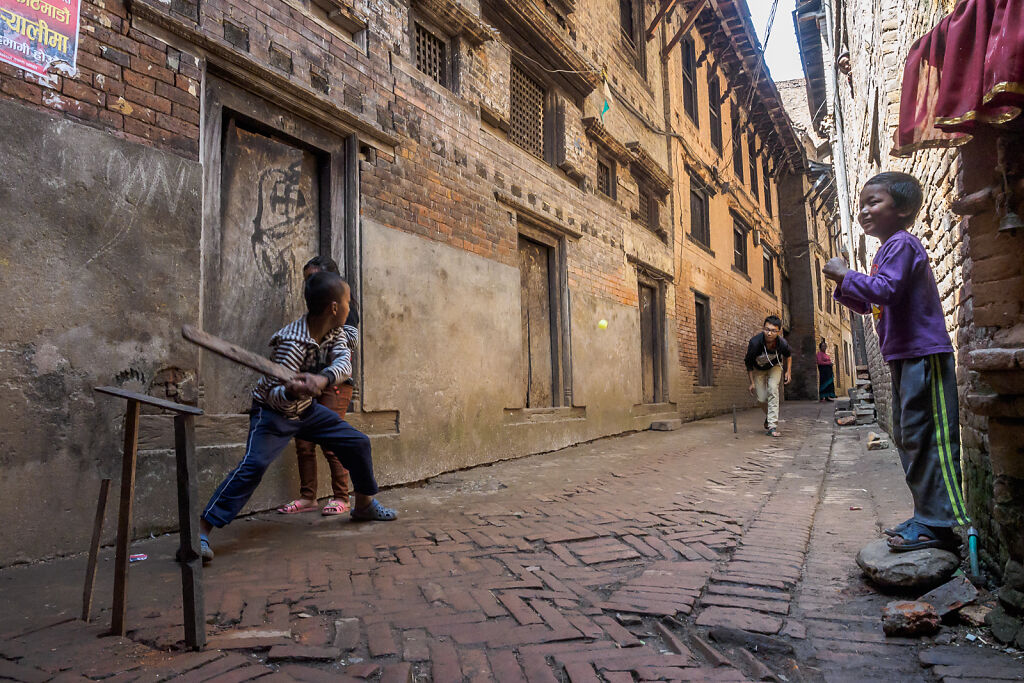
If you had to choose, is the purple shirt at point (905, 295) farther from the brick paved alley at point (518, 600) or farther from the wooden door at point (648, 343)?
the wooden door at point (648, 343)

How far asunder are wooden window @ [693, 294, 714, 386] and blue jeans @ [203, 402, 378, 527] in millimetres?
11243

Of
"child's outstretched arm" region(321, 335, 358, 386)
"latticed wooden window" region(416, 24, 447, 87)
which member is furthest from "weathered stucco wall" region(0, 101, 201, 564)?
"latticed wooden window" region(416, 24, 447, 87)

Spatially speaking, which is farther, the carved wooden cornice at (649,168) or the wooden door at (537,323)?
the carved wooden cornice at (649,168)

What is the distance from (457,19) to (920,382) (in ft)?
18.5

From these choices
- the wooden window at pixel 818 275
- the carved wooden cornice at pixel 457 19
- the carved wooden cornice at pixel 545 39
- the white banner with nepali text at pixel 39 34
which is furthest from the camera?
the wooden window at pixel 818 275

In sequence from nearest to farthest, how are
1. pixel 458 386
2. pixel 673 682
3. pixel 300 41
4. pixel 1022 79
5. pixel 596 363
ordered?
1. pixel 673 682
2. pixel 1022 79
3. pixel 300 41
4. pixel 458 386
5. pixel 596 363

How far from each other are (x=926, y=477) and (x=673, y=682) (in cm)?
165

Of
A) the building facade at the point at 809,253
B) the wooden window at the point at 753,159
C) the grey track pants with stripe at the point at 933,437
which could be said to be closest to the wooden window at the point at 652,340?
the grey track pants with stripe at the point at 933,437

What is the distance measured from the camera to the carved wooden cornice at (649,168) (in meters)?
10.7

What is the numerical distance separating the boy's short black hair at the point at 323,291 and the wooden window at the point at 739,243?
49.9 feet

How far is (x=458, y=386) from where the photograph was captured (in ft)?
20.2

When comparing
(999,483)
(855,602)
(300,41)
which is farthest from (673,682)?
(300,41)

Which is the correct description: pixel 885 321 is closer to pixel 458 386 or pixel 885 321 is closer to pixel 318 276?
pixel 318 276

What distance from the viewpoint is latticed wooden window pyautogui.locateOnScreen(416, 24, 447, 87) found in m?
6.42
